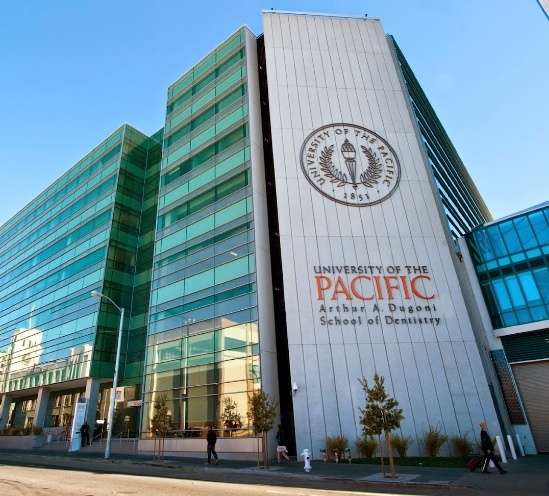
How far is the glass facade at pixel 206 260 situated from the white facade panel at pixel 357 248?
9.91 feet

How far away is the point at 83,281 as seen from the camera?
40.2 m

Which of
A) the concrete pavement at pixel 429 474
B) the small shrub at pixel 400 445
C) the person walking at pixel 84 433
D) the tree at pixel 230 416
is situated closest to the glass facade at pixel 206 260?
the tree at pixel 230 416

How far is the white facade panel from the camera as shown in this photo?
21109 mm

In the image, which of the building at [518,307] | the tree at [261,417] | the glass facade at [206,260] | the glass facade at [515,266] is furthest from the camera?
the glass facade at [515,266]

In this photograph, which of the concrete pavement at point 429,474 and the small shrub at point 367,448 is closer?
the concrete pavement at point 429,474

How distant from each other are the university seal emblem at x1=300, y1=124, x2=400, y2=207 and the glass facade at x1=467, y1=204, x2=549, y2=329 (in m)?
8.22

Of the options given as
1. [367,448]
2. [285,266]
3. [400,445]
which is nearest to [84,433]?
[285,266]

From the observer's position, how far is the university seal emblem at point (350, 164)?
88.7 feet

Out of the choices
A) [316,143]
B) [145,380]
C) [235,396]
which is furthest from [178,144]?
[235,396]

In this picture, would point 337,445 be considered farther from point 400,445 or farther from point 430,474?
point 430,474

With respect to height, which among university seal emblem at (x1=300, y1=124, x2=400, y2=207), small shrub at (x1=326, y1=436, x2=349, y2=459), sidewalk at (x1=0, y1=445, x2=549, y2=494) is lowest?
sidewalk at (x1=0, y1=445, x2=549, y2=494)

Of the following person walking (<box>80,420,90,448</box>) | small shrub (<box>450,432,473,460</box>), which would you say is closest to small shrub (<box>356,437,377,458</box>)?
small shrub (<box>450,432,473,460</box>)

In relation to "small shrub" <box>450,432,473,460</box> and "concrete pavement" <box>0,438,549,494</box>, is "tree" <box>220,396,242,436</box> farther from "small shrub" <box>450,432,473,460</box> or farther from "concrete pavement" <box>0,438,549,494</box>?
"small shrub" <box>450,432,473,460</box>

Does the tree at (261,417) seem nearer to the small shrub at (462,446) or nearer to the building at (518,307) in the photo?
the small shrub at (462,446)
